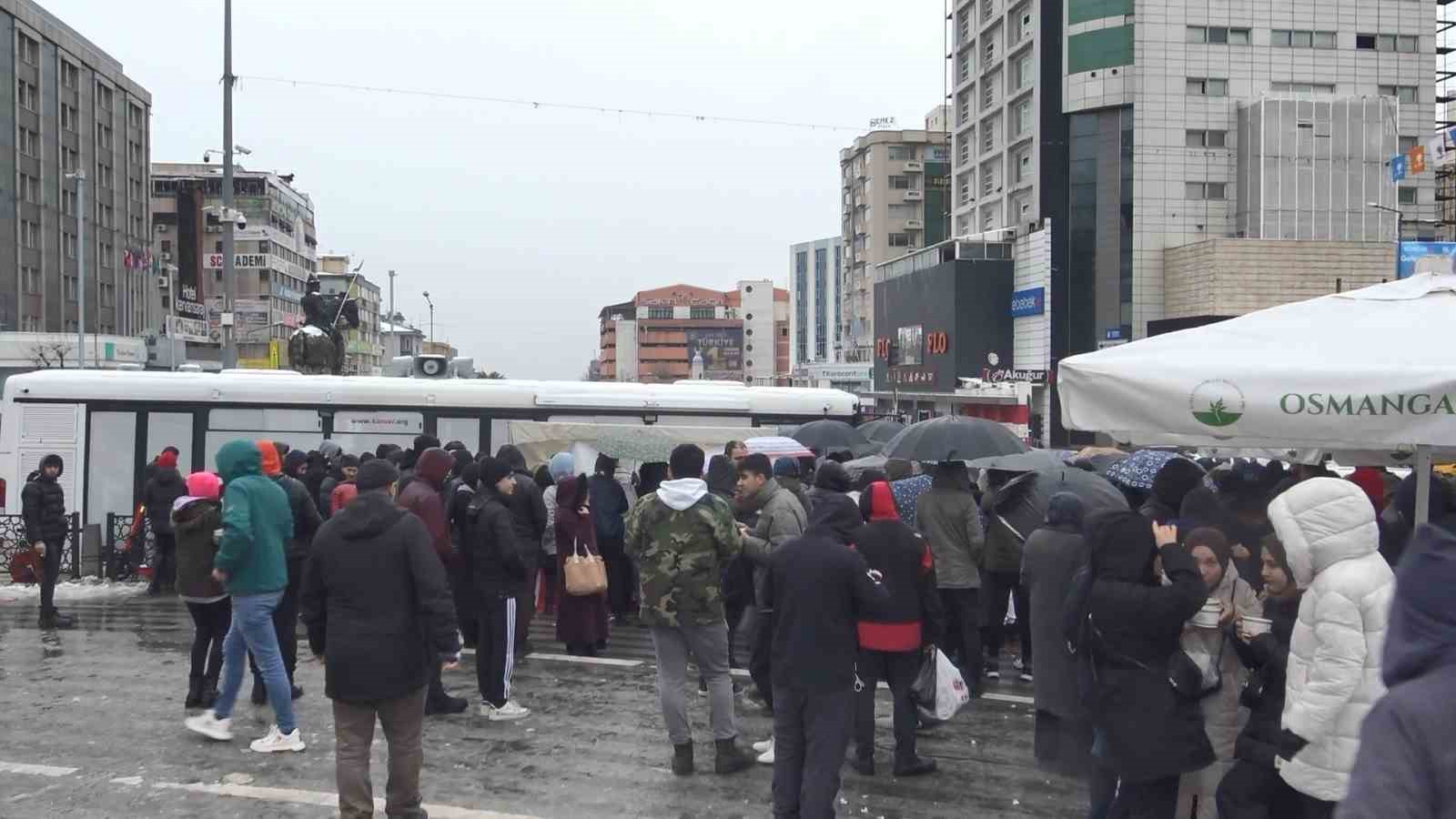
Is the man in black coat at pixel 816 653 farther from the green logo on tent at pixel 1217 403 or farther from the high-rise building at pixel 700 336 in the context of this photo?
the high-rise building at pixel 700 336

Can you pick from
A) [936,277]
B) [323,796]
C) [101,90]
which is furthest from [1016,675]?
[101,90]

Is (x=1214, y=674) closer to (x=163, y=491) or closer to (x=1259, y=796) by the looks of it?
(x=1259, y=796)

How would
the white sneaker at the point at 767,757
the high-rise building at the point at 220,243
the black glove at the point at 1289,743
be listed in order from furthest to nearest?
the high-rise building at the point at 220,243 → the white sneaker at the point at 767,757 → the black glove at the point at 1289,743

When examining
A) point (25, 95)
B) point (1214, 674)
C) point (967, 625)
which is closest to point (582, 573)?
point (967, 625)

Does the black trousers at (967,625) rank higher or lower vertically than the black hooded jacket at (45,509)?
lower

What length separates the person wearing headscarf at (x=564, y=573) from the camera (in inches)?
390

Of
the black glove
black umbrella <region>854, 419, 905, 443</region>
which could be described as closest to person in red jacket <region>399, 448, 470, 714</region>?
the black glove

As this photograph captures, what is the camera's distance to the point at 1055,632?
660 centimetres

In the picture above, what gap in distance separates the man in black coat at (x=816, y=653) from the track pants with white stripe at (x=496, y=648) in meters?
2.85

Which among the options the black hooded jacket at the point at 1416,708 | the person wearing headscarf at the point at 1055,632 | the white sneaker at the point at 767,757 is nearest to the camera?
the black hooded jacket at the point at 1416,708

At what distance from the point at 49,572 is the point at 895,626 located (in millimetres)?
8947

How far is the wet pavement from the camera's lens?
643 centimetres

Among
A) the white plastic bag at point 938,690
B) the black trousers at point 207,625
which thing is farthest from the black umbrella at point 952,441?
the black trousers at point 207,625

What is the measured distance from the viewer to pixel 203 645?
8.10 meters
